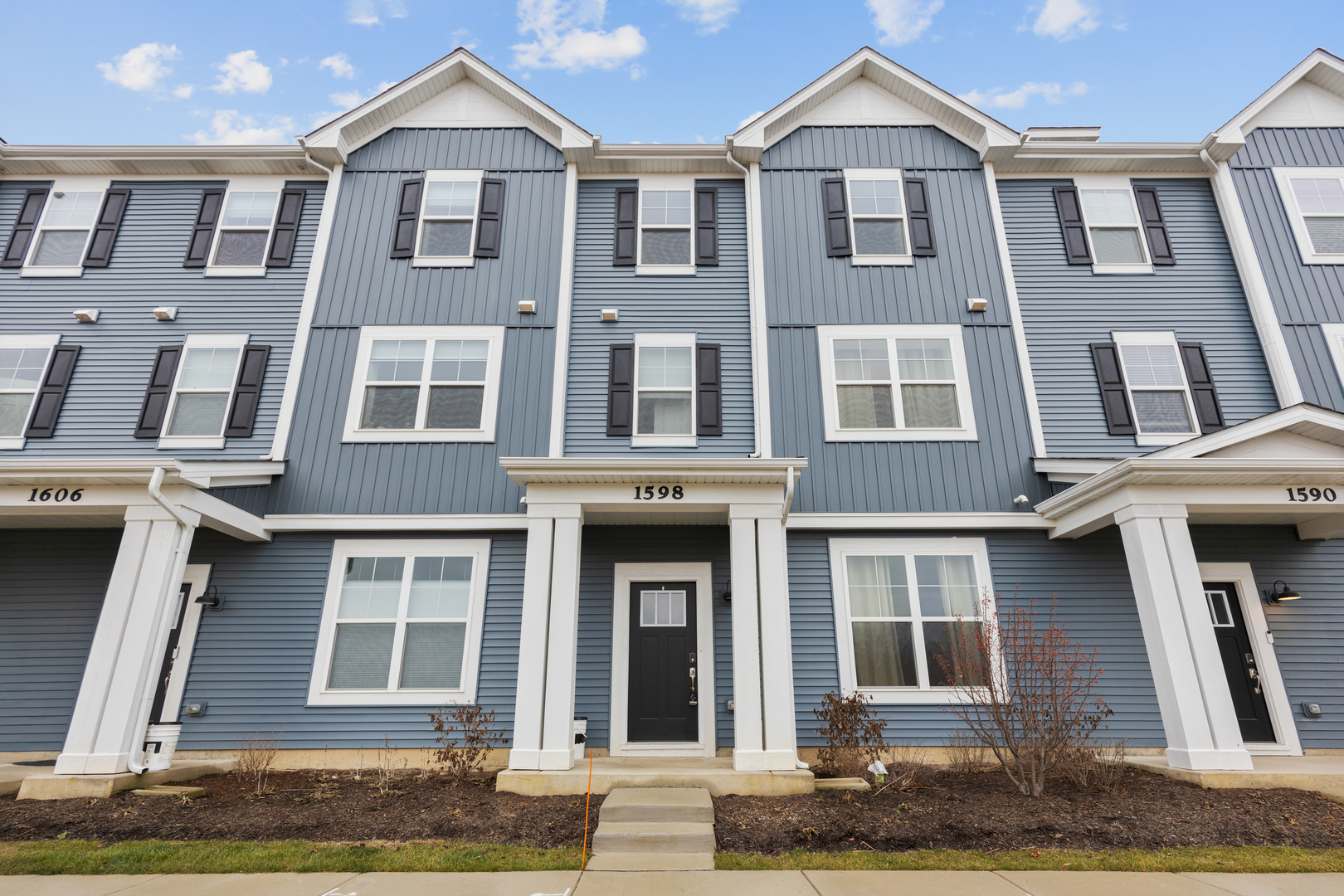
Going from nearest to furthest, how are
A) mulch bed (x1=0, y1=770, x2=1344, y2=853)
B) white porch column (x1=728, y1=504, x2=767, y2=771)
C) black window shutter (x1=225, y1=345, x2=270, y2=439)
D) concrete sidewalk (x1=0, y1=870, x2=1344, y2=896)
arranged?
concrete sidewalk (x1=0, y1=870, x2=1344, y2=896)
mulch bed (x1=0, y1=770, x2=1344, y2=853)
white porch column (x1=728, y1=504, x2=767, y2=771)
black window shutter (x1=225, y1=345, x2=270, y2=439)

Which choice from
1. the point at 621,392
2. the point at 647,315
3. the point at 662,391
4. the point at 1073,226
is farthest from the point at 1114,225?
the point at 621,392

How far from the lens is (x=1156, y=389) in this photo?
1004 cm

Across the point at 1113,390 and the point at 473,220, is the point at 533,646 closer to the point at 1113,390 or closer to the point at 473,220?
the point at 473,220

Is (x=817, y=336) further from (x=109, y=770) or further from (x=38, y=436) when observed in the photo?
(x=38, y=436)

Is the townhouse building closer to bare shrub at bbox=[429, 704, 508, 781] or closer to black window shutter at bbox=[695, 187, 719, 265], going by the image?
black window shutter at bbox=[695, 187, 719, 265]

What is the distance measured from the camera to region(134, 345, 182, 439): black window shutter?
32.1ft

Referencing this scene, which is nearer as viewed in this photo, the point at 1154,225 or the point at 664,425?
the point at 664,425

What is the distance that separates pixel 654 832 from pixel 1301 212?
512 inches

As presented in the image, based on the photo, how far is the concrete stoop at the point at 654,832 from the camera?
5547 millimetres

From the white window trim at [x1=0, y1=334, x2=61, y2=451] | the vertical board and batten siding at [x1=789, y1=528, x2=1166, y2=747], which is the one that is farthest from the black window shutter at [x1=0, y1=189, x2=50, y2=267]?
the vertical board and batten siding at [x1=789, y1=528, x2=1166, y2=747]

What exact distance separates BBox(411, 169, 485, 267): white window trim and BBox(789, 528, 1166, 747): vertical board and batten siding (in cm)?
637

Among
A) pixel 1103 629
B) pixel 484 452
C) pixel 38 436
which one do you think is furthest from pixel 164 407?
pixel 1103 629

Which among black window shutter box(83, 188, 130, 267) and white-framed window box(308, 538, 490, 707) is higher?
black window shutter box(83, 188, 130, 267)

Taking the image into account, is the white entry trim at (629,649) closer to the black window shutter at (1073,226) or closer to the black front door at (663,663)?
the black front door at (663,663)
